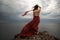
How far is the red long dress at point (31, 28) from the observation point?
4223 mm

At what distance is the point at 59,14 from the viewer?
428cm

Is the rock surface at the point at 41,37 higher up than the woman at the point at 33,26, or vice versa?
the woman at the point at 33,26

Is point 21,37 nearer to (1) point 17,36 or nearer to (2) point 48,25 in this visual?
(1) point 17,36

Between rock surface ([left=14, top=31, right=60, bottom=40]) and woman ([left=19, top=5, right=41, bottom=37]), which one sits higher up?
woman ([left=19, top=5, right=41, bottom=37])

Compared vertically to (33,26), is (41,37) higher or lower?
lower

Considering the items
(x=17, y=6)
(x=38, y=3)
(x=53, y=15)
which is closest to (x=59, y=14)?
(x=53, y=15)

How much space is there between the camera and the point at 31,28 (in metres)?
4.23

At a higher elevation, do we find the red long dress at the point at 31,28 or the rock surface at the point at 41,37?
the red long dress at the point at 31,28

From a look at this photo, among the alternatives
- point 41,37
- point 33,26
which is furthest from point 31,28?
point 41,37

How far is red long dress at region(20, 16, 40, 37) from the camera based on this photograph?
4223mm

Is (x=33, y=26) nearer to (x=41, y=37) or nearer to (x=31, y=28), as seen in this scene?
(x=31, y=28)

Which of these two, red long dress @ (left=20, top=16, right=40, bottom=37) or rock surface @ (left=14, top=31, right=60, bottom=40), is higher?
red long dress @ (left=20, top=16, right=40, bottom=37)

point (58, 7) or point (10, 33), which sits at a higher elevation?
point (58, 7)

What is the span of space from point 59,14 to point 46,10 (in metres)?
0.24
